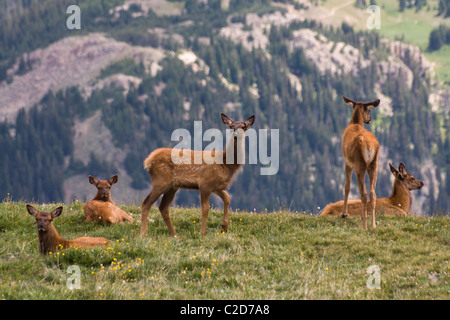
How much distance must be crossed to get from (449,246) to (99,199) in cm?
885

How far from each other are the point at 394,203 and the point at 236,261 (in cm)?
841

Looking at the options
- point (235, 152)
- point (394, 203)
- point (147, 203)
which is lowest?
point (394, 203)

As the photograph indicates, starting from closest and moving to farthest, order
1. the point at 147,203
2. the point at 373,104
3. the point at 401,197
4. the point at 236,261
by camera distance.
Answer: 1. the point at 236,261
2. the point at 147,203
3. the point at 373,104
4. the point at 401,197

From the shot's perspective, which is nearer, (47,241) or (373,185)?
(47,241)

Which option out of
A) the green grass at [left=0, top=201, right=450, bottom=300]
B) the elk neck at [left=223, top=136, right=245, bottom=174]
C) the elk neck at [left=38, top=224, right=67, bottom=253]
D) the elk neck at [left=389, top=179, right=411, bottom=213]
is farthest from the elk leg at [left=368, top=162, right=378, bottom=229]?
the elk neck at [left=38, top=224, right=67, bottom=253]

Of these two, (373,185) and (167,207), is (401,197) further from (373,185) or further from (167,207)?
(167,207)

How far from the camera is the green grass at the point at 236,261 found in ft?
33.6

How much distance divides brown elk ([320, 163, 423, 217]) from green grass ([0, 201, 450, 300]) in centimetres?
187

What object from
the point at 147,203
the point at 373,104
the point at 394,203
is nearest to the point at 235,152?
the point at 147,203

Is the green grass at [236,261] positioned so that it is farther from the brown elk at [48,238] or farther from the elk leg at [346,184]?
the elk leg at [346,184]

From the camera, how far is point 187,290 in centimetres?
1043

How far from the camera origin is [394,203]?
18844mm
